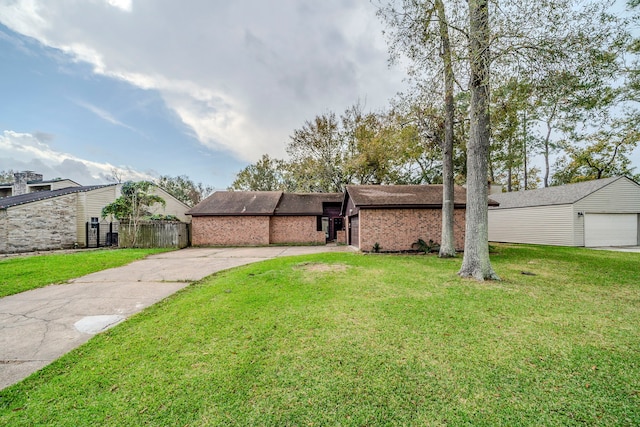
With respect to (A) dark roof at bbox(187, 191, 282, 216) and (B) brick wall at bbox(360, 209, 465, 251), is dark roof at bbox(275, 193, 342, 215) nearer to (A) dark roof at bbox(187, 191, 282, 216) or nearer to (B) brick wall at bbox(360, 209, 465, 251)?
(A) dark roof at bbox(187, 191, 282, 216)

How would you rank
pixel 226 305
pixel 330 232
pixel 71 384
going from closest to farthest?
pixel 71 384 < pixel 226 305 < pixel 330 232

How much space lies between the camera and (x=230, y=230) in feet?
55.1

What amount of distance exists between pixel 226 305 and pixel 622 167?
1269 inches

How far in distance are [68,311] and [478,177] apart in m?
9.76

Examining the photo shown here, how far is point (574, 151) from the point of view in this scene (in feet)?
70.2

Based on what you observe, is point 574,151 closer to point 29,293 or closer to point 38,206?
point 29,293

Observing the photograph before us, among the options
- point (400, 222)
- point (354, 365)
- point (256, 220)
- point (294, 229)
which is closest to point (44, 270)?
point (256, 220)

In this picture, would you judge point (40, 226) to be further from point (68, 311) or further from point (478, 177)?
point (478, 177)

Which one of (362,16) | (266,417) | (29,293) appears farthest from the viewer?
(362,16)

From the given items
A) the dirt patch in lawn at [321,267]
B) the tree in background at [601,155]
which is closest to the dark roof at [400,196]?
the dirt patch in lawn at [321,267]

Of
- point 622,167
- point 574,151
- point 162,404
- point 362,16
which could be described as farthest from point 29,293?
point 622,167

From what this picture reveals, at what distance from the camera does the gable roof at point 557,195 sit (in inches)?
579

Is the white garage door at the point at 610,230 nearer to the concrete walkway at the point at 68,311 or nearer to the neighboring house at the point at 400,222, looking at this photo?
the neighboring house at the point at 400,222

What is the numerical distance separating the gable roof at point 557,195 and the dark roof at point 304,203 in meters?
13.3
